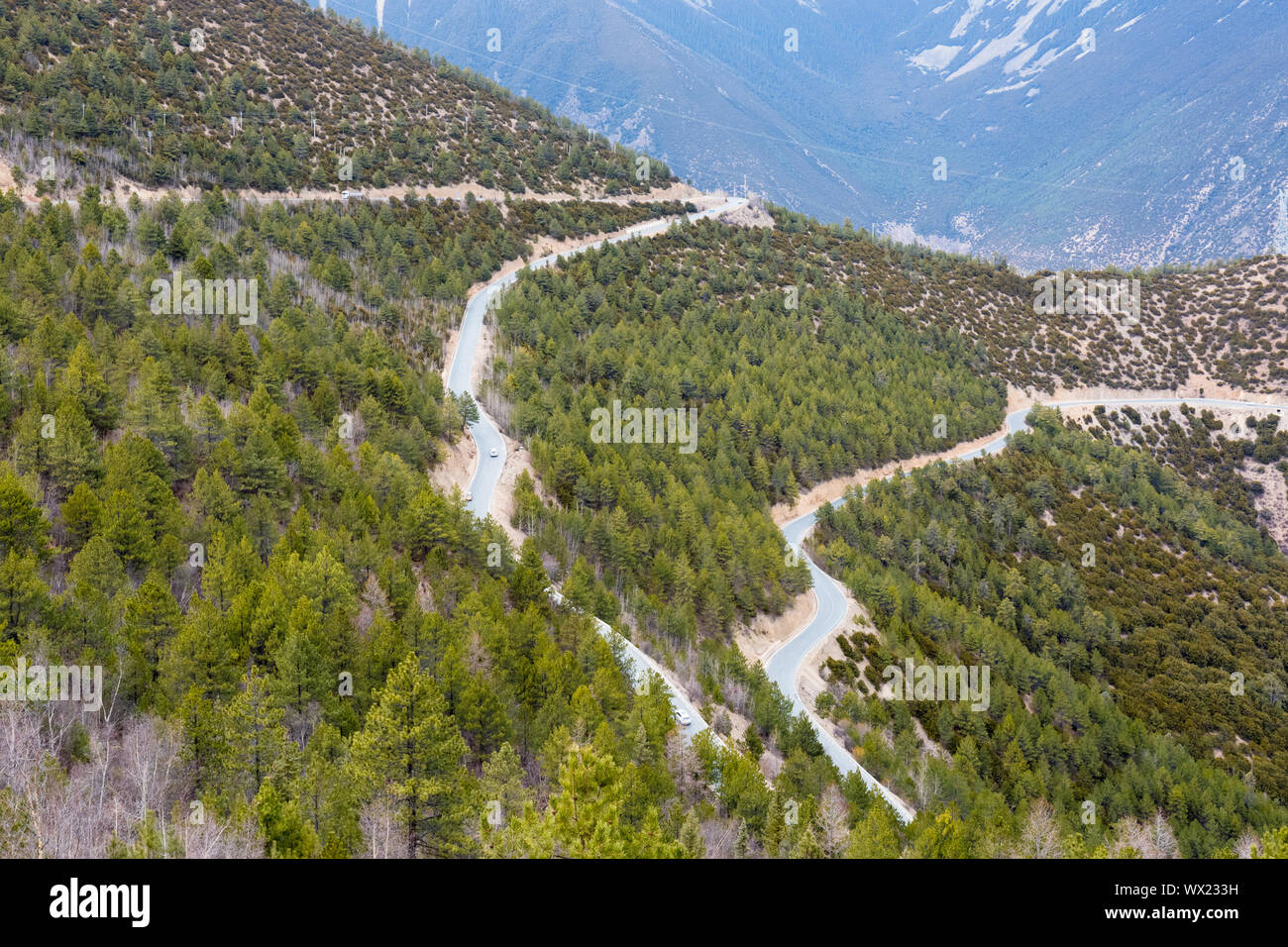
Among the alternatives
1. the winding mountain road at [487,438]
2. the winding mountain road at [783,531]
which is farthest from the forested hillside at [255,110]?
the winding mountain road at [783,531]

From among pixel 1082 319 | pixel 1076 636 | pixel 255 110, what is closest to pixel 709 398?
pixel 1076 636

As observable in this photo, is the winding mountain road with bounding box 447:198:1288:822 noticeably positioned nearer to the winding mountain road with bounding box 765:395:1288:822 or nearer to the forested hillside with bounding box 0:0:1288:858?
the winding mountain road with bounding box 765:395:1288:822

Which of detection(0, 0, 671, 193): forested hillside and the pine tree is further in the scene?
detection(0, 0, 671, 193): forested hillside

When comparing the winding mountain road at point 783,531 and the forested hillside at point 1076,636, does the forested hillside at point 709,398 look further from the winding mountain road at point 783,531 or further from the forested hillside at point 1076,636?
the forested hillside at point 1076,636

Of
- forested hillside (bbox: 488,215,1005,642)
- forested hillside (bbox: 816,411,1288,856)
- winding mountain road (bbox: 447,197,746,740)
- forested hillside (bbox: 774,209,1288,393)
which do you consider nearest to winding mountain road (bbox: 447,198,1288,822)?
winding mountain road (bbox: 447,197,746,740)

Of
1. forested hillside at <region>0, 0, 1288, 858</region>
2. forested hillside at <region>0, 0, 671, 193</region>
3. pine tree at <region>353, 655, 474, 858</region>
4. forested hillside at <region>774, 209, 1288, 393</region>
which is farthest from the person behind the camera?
forested hillside at <region>774, 209, 1288, 393</region>

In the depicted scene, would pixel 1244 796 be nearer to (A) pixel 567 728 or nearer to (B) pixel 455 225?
(A) pixel 567 728
